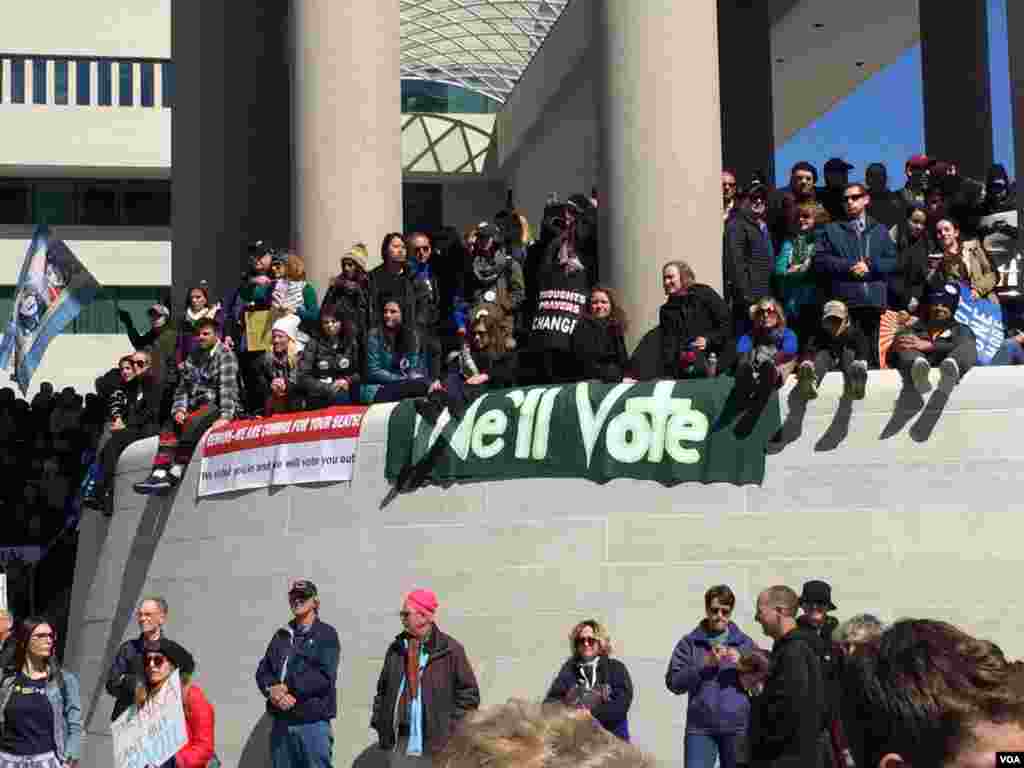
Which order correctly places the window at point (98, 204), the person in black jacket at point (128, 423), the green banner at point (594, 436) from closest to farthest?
the green banner at point (594, 436), the person in black jacket at point (128, 423), the window at point (98, 204)

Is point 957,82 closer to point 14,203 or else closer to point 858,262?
point 858,262

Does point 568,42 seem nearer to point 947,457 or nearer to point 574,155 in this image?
point 574,155

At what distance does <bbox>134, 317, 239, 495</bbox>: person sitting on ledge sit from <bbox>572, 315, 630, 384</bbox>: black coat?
10.6 ft

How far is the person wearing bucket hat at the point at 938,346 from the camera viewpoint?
41.0 ft

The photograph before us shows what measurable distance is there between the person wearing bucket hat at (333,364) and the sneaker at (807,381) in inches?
148

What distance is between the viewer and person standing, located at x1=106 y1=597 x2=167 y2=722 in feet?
33.7

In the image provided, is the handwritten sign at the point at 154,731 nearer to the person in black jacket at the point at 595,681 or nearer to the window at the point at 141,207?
the person in black jacket at the point at 595,681

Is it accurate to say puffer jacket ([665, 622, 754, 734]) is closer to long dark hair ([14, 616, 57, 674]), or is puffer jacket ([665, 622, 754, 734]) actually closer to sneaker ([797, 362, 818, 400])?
sneaker ([797, 362, 818, 400])

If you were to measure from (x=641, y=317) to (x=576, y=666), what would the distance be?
4.74 m

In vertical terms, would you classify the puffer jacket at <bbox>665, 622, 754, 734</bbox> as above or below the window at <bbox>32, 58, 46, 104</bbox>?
below

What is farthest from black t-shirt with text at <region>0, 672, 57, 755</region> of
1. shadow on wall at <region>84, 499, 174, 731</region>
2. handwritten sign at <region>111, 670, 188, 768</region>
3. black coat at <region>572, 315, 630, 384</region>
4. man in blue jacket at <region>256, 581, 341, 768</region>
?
black coat at <region>572, 315, 630, 384</region>

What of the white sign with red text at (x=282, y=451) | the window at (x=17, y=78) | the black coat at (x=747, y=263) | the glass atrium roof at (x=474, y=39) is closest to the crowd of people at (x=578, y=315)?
the black coat at (x=747, y=263)

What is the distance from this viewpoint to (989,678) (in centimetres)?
263

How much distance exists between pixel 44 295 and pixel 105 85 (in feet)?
95.6
